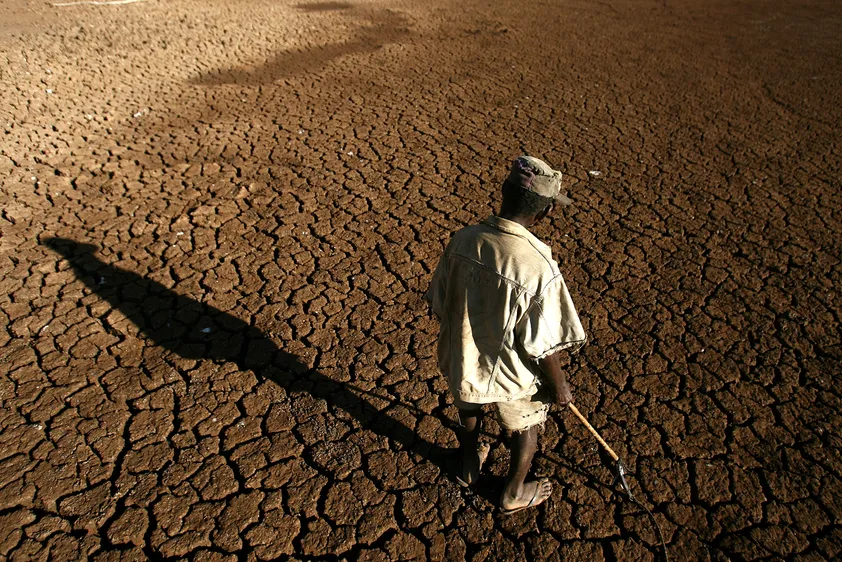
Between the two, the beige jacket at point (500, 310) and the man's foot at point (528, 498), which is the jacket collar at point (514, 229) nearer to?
the beige jacket at point (500, 310)

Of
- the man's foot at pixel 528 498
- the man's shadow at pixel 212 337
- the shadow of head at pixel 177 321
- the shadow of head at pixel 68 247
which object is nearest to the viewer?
the man's foot at pixel 528 498

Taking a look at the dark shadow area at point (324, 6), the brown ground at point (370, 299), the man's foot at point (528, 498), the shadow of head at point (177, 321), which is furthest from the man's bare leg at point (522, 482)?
the dark shadow area at point (324, 6)

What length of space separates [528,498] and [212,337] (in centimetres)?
263

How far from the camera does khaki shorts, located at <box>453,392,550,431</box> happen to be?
2.75 meters

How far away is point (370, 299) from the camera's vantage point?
4668mm

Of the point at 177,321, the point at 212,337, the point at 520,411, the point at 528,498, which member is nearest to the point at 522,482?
the point at 528,498

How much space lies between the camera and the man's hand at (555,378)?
249cm

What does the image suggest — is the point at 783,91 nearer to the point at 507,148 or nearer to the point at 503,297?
the point at 507,148

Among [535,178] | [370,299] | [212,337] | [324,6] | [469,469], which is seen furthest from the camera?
[324,6]

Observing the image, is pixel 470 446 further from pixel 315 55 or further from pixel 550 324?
pixel 315 55

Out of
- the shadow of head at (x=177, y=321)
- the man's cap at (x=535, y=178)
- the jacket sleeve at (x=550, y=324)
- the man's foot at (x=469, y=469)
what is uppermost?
the man's cap at (x=535, y=178)

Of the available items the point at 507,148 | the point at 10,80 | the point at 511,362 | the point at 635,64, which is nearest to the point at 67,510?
the point at 511,362

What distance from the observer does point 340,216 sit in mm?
5625

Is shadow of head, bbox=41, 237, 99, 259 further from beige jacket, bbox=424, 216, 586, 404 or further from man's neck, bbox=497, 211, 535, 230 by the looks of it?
man's neck, bbox=497, 211, 535, 230
